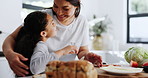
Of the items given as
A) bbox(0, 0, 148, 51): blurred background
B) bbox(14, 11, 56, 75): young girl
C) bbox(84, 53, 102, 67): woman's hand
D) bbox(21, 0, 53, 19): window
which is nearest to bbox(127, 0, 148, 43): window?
bbox(0, 0, 148, 51): blurred background

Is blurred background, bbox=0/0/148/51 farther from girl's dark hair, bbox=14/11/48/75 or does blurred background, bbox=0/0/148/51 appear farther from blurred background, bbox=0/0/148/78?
girl's dark hair, bbox=14/11/48/75

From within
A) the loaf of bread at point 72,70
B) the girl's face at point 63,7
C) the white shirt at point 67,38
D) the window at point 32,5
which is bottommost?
the loaf of bread at point 72,70

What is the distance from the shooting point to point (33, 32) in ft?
4.14

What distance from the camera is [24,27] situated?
1.30 metres

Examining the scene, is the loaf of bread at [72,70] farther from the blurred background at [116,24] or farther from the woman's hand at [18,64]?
the blurred background at [116,24]

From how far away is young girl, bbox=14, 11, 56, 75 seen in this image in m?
1.19

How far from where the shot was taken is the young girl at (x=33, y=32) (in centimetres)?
119

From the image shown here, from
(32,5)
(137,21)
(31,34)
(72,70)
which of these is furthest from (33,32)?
(137,21)

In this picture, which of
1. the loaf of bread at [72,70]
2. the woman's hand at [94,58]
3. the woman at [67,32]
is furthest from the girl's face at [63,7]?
the loaf of bread at [72,70]

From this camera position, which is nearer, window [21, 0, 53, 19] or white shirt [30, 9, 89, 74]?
white shirt [30, 9, 89, 74]

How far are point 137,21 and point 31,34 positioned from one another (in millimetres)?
3205

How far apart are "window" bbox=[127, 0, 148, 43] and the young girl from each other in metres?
3.04

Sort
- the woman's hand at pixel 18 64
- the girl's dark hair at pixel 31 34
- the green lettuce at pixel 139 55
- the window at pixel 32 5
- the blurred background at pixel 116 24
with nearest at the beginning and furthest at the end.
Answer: the woman's hand at pixel 18 64 < the girl's dark hair at pixel 31 34 < the green lettuce at pixel 139 55 < the window at pixel 32 5 < the blurred background at pixel 116 24

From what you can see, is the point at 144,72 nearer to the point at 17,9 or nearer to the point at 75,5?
the point at 75,5
